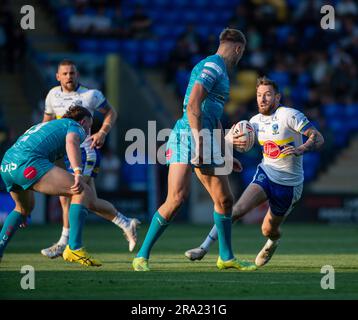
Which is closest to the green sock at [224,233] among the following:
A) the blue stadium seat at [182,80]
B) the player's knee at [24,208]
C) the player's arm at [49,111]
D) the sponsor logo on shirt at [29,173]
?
the sponsor logo on shirt at [29,173]

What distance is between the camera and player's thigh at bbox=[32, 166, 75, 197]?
408 inches

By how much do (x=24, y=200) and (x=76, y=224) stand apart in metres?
0.69

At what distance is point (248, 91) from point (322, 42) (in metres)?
2.76

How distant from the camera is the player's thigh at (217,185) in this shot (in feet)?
33.8

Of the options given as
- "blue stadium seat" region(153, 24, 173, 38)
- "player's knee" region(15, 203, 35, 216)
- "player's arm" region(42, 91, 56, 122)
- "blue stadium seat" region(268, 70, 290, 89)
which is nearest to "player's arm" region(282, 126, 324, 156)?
"player's knee" region(15, 203, 35, 216)

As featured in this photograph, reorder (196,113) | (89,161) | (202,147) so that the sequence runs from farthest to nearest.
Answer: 1. (89,161)
2. (202,147)
3. (196,113)

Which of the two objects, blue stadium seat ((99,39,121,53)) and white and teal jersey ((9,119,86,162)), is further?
blue stadium seat ((99,39,121,53))

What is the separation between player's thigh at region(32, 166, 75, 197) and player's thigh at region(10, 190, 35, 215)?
0.48m

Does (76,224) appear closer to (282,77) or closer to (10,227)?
(10,227)

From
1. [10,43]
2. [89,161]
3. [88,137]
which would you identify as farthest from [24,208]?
[10,43]

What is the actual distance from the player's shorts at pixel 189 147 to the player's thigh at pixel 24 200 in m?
1.73

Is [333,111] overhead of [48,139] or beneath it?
overhead

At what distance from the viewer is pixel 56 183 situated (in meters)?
10.4

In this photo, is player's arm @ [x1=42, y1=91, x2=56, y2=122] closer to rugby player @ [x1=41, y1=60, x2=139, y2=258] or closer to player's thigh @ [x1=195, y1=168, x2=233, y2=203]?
rugby player @ [x1=41, y1=60, x2=139, y2=258]
